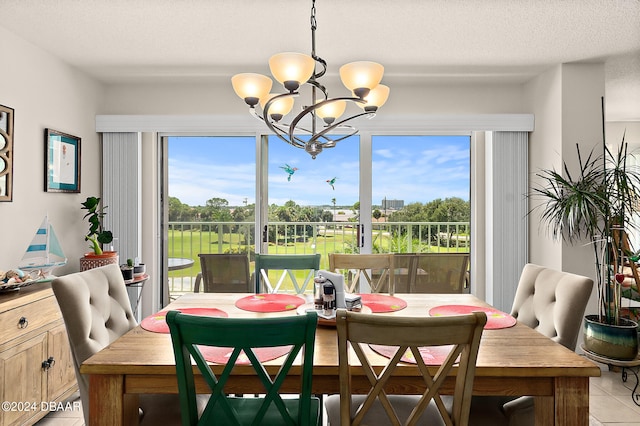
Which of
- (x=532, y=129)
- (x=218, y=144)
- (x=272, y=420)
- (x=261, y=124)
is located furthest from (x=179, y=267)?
(x=532, y=129)

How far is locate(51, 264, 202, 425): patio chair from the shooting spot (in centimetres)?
157

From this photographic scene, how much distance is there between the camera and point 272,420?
1.42 m

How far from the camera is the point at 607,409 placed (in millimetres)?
2596

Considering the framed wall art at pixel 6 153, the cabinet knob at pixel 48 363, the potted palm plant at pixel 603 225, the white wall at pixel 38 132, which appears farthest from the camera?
the potted palm plant at pixel 603 225

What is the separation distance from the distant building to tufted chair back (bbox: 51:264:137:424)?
2521 mm

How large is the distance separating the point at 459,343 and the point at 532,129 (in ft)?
10.1

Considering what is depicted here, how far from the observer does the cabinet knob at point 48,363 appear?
233 centimetres

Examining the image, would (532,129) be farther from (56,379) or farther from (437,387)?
(56,379)

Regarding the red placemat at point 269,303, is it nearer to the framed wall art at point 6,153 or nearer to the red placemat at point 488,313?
the red placemat at point 488,313

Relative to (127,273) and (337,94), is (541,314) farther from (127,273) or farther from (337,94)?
(127,273)

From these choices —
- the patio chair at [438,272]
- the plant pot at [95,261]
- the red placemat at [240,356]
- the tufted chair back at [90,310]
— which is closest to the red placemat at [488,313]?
the red placemat at [240,356]

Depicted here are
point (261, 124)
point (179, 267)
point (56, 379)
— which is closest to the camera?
point (56, 379)

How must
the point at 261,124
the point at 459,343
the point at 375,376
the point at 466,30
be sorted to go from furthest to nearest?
the point at 261,124 → the point at 466,30 → the point at 375,376 → the point at 459,343

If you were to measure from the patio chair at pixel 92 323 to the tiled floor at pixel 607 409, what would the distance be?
42.2 inches
